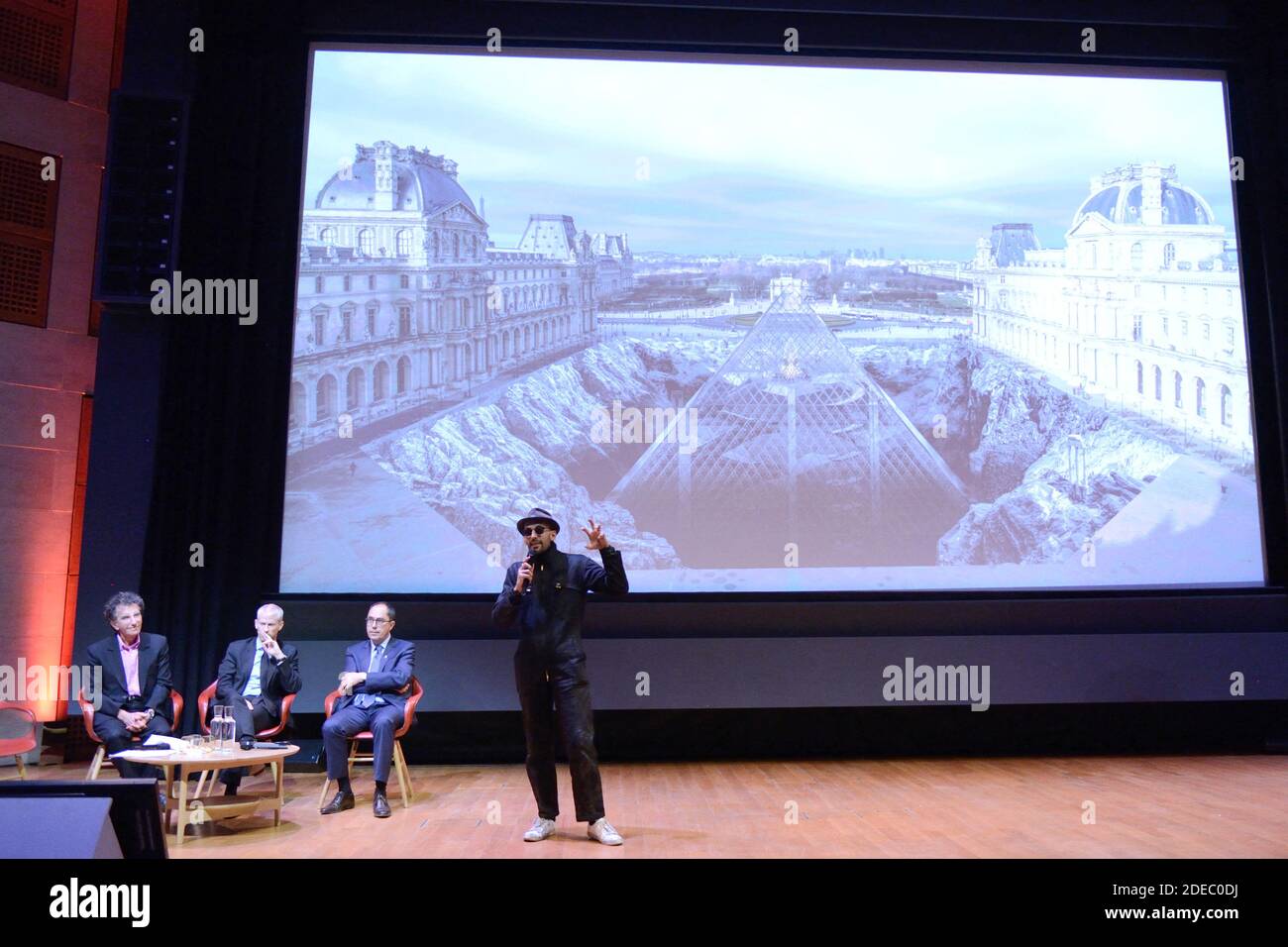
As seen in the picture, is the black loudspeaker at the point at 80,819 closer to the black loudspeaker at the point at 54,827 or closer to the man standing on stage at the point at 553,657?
the black loudspeaker at the point at 54,827

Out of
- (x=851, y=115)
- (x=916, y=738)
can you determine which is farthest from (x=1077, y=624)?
(x=851, y=115)

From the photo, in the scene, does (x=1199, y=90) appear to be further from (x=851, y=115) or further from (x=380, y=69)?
(x=380, y=69)

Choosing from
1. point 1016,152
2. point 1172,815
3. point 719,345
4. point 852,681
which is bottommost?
point 1172,815

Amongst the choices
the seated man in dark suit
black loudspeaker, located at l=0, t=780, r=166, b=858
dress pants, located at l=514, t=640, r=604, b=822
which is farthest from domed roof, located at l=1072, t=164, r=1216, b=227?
black loudspeaker, located at l=0, t=780, r=166, b=858

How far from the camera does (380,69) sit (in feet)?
22.7

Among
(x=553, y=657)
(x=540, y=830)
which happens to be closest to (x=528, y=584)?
(x=553, y=657)

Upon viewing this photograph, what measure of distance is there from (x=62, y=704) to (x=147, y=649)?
6.64ft

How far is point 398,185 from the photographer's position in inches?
266

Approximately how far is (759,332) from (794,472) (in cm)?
98

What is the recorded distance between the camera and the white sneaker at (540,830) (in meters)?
4.26

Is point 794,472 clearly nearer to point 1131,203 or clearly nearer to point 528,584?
point 528,584

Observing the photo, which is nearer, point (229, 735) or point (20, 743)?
point (229, 735)

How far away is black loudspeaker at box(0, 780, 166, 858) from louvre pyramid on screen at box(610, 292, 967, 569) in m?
5.18
